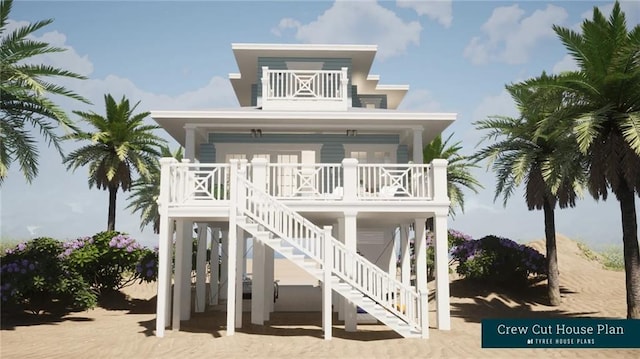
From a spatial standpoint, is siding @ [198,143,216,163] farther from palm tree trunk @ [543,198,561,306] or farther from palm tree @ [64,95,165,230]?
palm tree trunk @ [543,198,561,306]

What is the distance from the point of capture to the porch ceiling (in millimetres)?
18531

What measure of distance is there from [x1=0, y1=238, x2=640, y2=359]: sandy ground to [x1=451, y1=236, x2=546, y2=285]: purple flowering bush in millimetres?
1198

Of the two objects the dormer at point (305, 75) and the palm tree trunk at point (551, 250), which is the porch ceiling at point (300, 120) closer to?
the dormer at point (305, 75)

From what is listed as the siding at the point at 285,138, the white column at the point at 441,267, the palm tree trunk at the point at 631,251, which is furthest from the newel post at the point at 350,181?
the palm tree trunk at the point at 631,251

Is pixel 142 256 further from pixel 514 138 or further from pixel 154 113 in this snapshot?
pixel 514 138

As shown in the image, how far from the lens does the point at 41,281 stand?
66.1 feet

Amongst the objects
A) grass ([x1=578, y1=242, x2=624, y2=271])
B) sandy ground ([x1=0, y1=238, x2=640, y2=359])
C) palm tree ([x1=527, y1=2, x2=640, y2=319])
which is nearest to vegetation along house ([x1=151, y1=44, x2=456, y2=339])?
sandy ground ([x1=0, y1=238, x2=640, y2=359])

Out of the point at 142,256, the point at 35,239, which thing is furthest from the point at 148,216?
the point at 35,239

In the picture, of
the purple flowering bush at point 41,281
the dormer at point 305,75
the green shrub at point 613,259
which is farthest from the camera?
the green shrub at point 613,259

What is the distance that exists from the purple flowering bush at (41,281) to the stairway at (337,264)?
31.6 ft

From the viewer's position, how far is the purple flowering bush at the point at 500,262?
26.6 metres

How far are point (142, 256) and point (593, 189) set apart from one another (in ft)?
62.6

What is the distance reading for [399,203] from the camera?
53.2 feet

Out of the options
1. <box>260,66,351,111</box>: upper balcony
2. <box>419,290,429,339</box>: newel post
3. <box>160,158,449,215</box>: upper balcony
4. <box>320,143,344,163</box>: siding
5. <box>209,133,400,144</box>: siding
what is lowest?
<box>419,290,429,339</box>: newel post
